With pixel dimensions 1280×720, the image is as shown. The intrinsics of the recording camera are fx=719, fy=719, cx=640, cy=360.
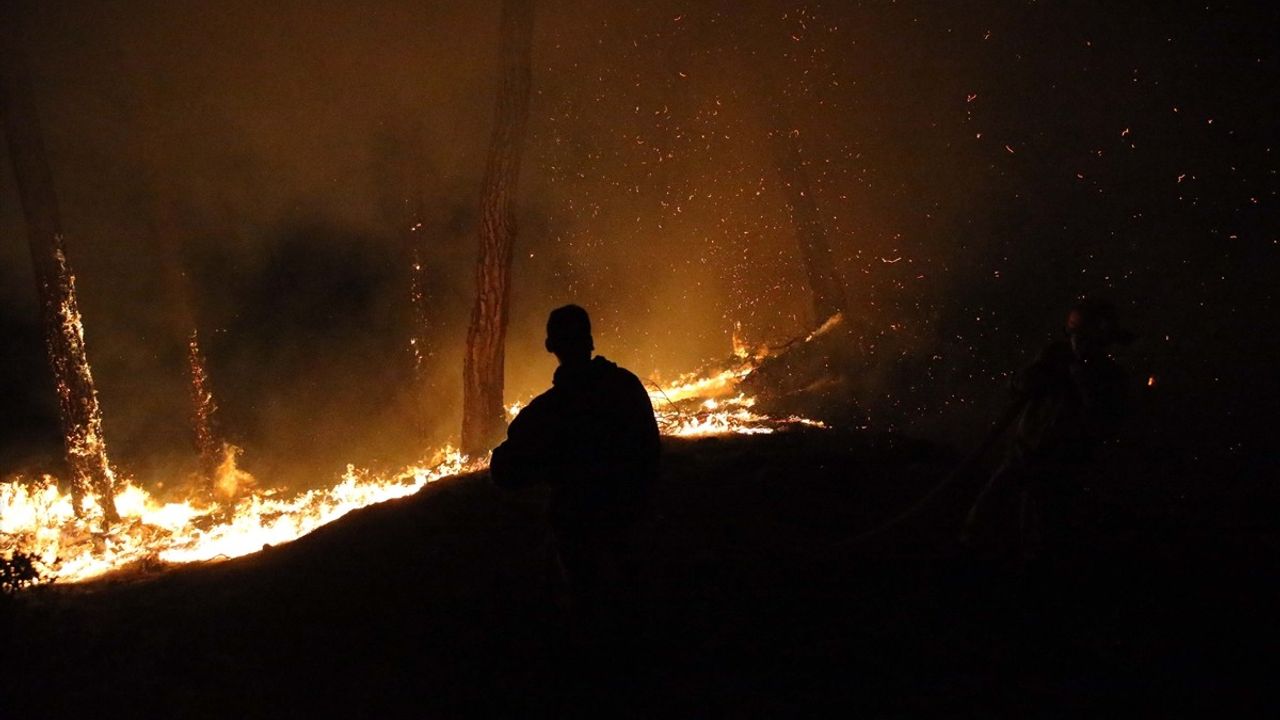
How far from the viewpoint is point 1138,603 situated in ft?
14.5

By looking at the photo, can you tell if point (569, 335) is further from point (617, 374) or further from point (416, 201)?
point (416, 201)

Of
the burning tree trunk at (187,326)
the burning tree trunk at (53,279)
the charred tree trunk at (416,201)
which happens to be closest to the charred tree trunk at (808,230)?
the charred tree trunk at (416,201)

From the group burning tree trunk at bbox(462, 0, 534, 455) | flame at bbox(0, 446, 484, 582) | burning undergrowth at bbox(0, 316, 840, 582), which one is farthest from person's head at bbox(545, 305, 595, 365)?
burning tree trunk at bbox(462, 0, 534, 455)

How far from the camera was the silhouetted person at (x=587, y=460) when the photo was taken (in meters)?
3.30

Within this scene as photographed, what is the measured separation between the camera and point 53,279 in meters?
10.3

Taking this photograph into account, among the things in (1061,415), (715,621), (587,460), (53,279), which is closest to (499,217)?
(53,279)

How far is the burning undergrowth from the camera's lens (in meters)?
8.07

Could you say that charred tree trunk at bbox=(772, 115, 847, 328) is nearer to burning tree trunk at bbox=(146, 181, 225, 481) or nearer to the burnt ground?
the burnt ground

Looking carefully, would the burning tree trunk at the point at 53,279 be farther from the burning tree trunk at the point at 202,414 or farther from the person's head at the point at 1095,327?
the person's head at the point at 1095,327

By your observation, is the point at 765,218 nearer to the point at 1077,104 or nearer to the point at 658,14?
the point at 658,14

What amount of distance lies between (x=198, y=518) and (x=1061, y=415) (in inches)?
481

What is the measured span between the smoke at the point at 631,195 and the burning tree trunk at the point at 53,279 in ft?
12.6

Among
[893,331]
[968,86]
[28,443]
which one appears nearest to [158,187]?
[28,443]

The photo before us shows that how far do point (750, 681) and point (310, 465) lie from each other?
68.5 ft
